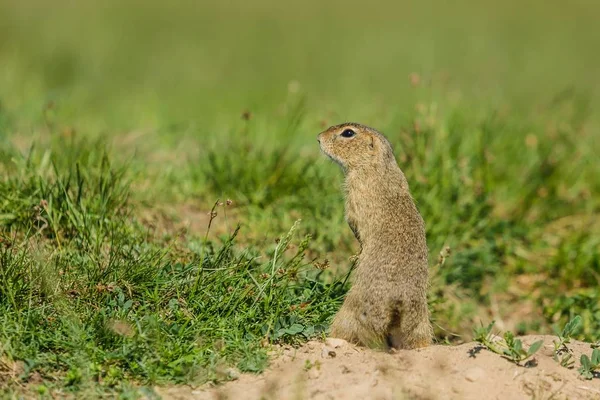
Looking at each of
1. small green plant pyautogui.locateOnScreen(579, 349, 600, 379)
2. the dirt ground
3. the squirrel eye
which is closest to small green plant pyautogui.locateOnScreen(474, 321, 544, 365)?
the dirt ground

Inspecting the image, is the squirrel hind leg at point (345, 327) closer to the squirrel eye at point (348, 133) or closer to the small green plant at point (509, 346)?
the small green plant at point (509, 346)

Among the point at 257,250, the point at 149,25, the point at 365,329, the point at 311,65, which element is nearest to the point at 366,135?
the point at 257,250

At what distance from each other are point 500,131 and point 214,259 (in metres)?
3.70

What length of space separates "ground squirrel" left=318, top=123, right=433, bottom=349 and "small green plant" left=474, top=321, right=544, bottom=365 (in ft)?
1.10

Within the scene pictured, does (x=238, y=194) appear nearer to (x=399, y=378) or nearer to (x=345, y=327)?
(x=345, y=327)

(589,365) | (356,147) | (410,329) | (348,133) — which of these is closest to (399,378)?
(410,329)

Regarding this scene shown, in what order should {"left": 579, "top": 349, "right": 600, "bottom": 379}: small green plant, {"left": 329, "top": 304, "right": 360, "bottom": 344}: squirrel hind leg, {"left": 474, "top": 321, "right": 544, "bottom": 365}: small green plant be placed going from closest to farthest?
{"left": 474, "top": 321, "right": 544, "bottom": 365}: small green plant, {"left": 579, "top": 349, "right": 600, "bottom": 379}: small green plant, {"left": 329, "top": 304, "right": 360, "bottom": 344}: squirrel hind leg

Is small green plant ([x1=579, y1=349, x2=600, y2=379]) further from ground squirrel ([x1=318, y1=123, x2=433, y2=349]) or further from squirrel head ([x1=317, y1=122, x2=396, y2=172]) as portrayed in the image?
squirrel head ([x1=317, y1=122, x2=396, y2=172])

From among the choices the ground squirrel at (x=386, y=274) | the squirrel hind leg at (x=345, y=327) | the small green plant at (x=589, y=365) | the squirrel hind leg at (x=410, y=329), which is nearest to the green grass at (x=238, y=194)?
the squirrel hind leg at (x=345, y=327)

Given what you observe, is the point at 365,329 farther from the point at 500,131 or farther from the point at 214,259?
the point at 500,131

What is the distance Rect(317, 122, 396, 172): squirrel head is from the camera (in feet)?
16.7

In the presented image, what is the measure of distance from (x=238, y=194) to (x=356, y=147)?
1412mm

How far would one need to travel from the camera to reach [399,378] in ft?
13.5

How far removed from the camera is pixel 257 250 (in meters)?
5.18
